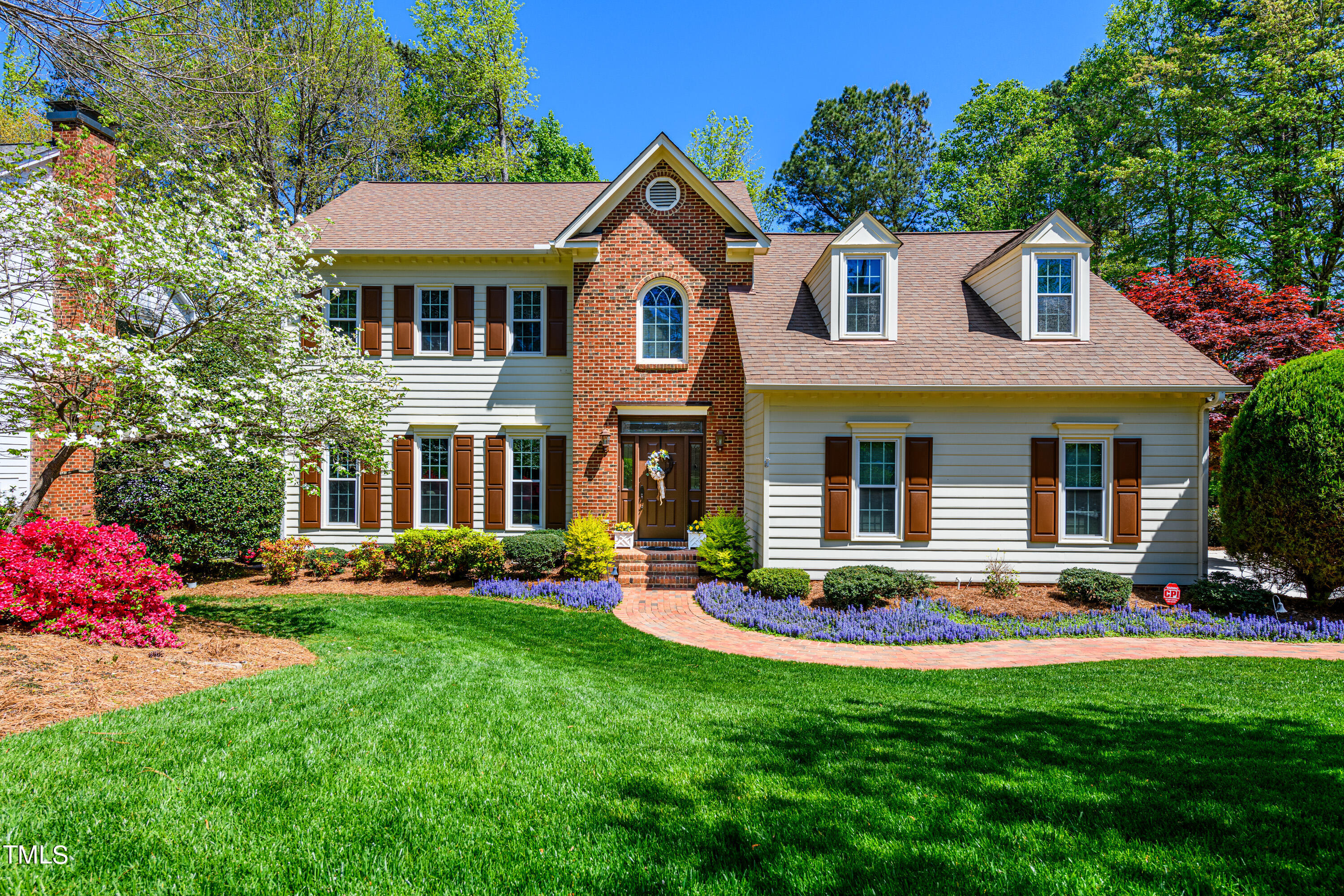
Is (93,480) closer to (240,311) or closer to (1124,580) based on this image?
(240,311)

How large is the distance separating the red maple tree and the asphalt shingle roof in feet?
17.1

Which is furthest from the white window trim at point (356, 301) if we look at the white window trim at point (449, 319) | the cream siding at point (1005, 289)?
the cream siding at point (1005, 289)

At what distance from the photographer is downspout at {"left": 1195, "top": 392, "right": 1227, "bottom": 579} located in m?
10.9

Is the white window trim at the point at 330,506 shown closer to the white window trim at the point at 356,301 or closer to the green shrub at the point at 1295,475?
the white window trim at the point at 356,301

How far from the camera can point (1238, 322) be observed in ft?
52.1

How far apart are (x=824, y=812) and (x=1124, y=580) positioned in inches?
398

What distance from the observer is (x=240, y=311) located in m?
7.31

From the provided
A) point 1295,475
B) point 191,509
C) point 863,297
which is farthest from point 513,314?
point 1295,475

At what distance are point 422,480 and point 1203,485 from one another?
52.0 feet

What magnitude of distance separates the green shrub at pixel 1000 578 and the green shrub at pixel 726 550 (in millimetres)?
4271

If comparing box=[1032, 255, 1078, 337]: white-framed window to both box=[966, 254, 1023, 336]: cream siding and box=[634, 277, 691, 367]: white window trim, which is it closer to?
box=[966, 254, 1023, 336]: cream siding

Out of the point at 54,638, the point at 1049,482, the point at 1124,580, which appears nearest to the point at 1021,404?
the point at 1049,482

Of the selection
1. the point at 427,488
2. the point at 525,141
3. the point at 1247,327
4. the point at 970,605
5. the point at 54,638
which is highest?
the point at 525,141

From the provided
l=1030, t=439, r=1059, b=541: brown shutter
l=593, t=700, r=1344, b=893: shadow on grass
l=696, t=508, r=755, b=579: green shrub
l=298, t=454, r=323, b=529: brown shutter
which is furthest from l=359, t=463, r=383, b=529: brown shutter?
l=1030, t=439, r=1059, b=541: brown shutter
